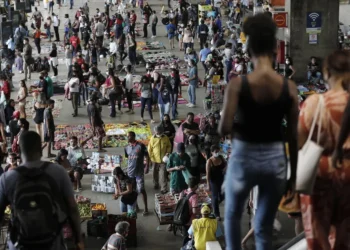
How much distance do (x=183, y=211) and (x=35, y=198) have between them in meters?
10.4

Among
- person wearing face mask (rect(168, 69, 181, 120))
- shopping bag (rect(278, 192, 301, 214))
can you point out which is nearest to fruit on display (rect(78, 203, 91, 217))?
person wearing face mask (rect(168, 69, 181, 120))

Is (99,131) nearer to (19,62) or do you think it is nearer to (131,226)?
(131,226)

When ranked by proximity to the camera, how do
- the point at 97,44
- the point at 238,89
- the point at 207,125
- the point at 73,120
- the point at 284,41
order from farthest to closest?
1. the point at 97,44
2. the point at 284,41
3. the point at 73,120
4. the point at 207,125
5. the point at 238,89

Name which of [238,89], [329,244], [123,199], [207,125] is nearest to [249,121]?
[238,89]

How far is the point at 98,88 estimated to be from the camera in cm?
2511

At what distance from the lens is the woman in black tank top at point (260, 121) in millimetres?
4375

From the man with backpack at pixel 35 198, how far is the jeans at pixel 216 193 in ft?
34.4

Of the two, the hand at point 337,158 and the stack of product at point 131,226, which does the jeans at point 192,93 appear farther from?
the hand at point 337,158

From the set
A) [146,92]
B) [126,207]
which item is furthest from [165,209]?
[146,92]

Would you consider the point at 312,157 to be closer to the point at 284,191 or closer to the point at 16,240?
the point at 284,191

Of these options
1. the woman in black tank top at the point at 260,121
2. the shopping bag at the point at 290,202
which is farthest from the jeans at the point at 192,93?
the woman in black tank top at the point at 260,121

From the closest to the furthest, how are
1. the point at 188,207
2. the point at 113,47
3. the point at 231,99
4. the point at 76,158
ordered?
the point at 231,99, the point at 188,207, the point at 76,158, the point at 113,47

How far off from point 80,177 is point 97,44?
654 inches

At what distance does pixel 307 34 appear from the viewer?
29.9m
